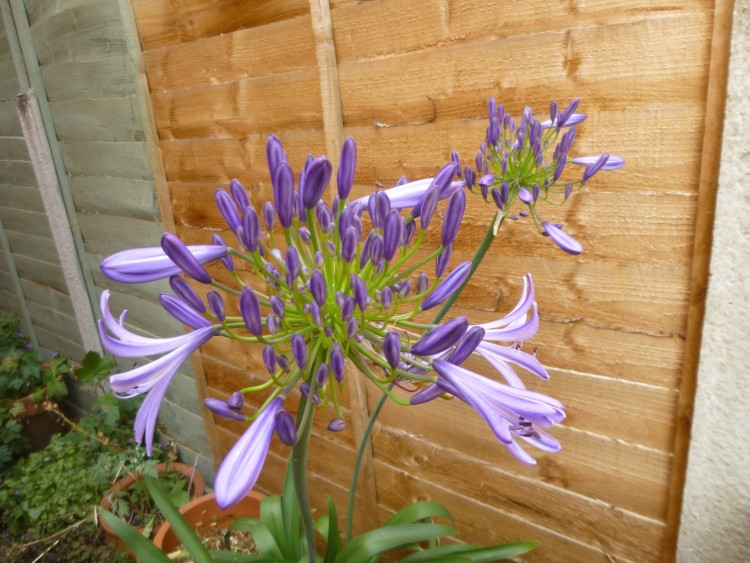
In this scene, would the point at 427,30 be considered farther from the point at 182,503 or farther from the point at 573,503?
the point at 182,503

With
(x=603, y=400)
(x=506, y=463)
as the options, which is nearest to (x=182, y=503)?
(x=506, y=463)

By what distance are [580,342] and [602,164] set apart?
0.56 m

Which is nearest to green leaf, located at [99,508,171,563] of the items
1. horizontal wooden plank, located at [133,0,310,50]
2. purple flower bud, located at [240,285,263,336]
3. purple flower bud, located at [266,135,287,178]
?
purple flower bud, located at [240,285,263,336]

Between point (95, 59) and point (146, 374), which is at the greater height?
point (95, 59)

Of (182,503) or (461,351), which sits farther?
(182,503)

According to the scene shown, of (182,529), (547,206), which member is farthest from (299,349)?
(182,529)

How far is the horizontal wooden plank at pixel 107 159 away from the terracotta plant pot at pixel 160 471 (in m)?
1.45

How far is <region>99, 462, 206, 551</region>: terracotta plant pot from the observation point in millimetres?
2455

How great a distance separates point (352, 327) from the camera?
2.31 ft

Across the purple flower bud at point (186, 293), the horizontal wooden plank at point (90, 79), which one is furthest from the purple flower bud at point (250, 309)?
the horizontal wooden plank at point (90, 79)

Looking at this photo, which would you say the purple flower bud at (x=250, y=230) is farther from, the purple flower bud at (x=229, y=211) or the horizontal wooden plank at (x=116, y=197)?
the horizontal wooden plank at (x=116, y=197)

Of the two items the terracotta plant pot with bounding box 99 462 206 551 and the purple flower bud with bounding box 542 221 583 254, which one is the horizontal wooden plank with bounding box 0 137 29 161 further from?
the purple flower bud with bounding box 542 221 583 254

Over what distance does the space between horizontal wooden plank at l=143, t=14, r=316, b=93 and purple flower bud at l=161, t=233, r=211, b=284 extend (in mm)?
1195

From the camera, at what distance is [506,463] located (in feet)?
5.41
